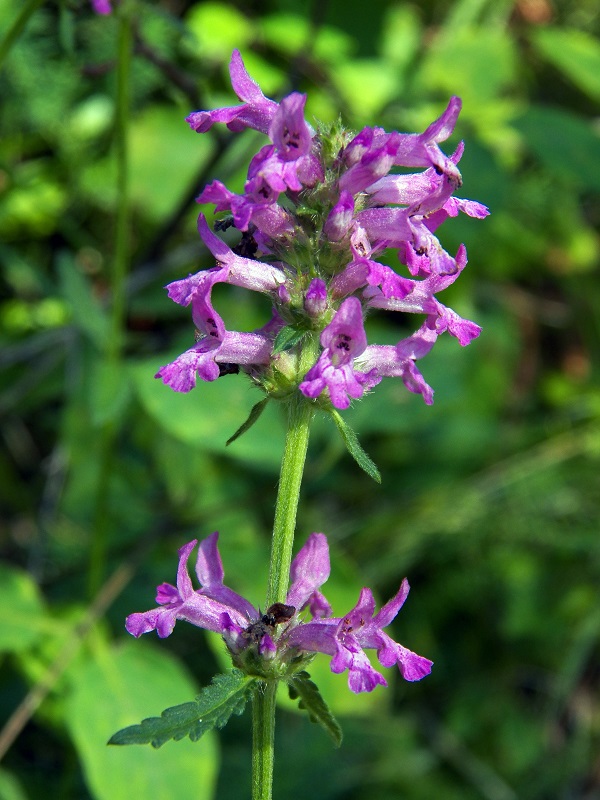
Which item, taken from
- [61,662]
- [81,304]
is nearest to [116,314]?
[81,304]

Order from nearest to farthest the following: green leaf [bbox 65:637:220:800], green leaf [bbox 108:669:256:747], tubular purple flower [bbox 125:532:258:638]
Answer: green leaf [bbox 108:669:256:747] → tubular purple flower [bbox 125:532:258:638] → green leaf [bbox 65:637:220:800]

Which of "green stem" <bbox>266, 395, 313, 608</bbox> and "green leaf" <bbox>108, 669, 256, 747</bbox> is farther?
"green stem" <bbox>266, 395, 313, 608</bbox>

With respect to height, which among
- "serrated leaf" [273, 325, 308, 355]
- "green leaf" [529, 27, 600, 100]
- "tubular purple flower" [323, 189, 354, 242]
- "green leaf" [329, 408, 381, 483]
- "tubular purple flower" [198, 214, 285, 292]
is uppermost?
"tubular purple flower" [323, 189, 354, 242]

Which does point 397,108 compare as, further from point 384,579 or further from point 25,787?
point 25,787

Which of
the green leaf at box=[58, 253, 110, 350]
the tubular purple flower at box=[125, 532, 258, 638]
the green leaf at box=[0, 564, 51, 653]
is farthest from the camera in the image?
the green leaf at box=[58, 253, 110, 350]

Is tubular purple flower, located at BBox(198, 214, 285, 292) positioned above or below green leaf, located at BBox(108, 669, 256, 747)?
above

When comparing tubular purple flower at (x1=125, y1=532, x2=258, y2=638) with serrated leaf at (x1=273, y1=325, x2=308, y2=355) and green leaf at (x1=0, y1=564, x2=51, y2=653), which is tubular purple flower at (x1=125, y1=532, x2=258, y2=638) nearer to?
serrated leaf at (x1=273, y1=325, x2=308, y2=355)

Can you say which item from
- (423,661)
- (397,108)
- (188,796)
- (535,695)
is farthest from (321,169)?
(535,695)

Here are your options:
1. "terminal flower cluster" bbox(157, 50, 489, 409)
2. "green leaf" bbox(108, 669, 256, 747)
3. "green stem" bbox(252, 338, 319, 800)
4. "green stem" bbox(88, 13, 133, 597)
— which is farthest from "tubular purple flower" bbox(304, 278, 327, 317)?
"green stem" bbox(88, 13, 133, 597)

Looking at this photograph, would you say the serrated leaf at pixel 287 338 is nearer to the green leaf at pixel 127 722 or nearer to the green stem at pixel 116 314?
the green stem at pixel 116 314
